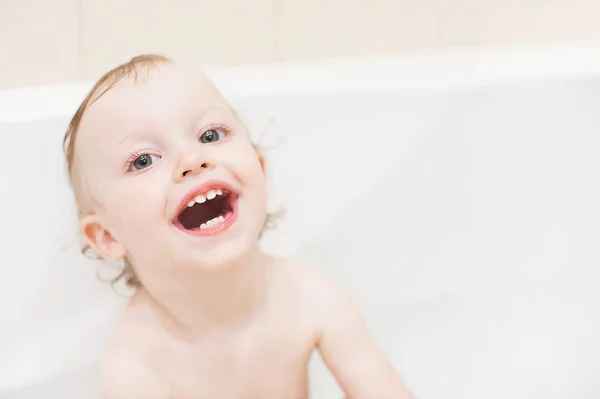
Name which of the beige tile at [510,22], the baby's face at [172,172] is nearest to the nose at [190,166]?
the baby's face at [172,172]

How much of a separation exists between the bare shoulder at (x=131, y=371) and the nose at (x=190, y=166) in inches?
7.4

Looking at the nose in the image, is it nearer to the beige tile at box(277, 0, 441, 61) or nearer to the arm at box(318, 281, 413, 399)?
the arm at box(318, 281, 413, 399)

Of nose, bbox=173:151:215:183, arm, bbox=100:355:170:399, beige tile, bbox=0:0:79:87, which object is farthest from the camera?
beige tile, bbox=0:0:79:87

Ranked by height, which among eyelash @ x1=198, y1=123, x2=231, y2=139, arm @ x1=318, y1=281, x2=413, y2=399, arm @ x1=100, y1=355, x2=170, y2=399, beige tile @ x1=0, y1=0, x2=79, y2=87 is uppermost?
beige tile @ x1=0, y1=0, x2=79, y2=87

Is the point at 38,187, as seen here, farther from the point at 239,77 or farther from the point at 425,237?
the point at 425,237

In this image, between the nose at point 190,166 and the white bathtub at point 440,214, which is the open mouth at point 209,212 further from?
the white bathtub at point 440,214

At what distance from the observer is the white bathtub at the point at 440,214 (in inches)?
39.6

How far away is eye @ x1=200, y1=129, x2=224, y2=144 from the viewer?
66cm

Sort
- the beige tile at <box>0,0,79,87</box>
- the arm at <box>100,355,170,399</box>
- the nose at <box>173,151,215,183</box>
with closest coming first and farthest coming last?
the nose at <box>173,151,215,183</box> < the arm at <box>100,355,170,399</box> < the beige tile at <box>0,0,79,87</box>

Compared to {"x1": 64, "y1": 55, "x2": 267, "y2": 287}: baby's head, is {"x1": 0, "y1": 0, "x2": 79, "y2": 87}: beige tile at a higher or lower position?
higher

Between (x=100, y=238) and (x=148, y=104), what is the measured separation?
137mm

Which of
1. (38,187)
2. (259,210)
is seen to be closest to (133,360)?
(259,210)

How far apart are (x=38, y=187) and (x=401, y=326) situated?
1.70 feet

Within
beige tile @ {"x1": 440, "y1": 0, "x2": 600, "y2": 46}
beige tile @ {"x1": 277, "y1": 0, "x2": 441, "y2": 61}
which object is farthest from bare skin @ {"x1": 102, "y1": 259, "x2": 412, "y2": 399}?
beige tile @ {"x1": 440, "y1": 0, "x2": 600, "y2": 46}
